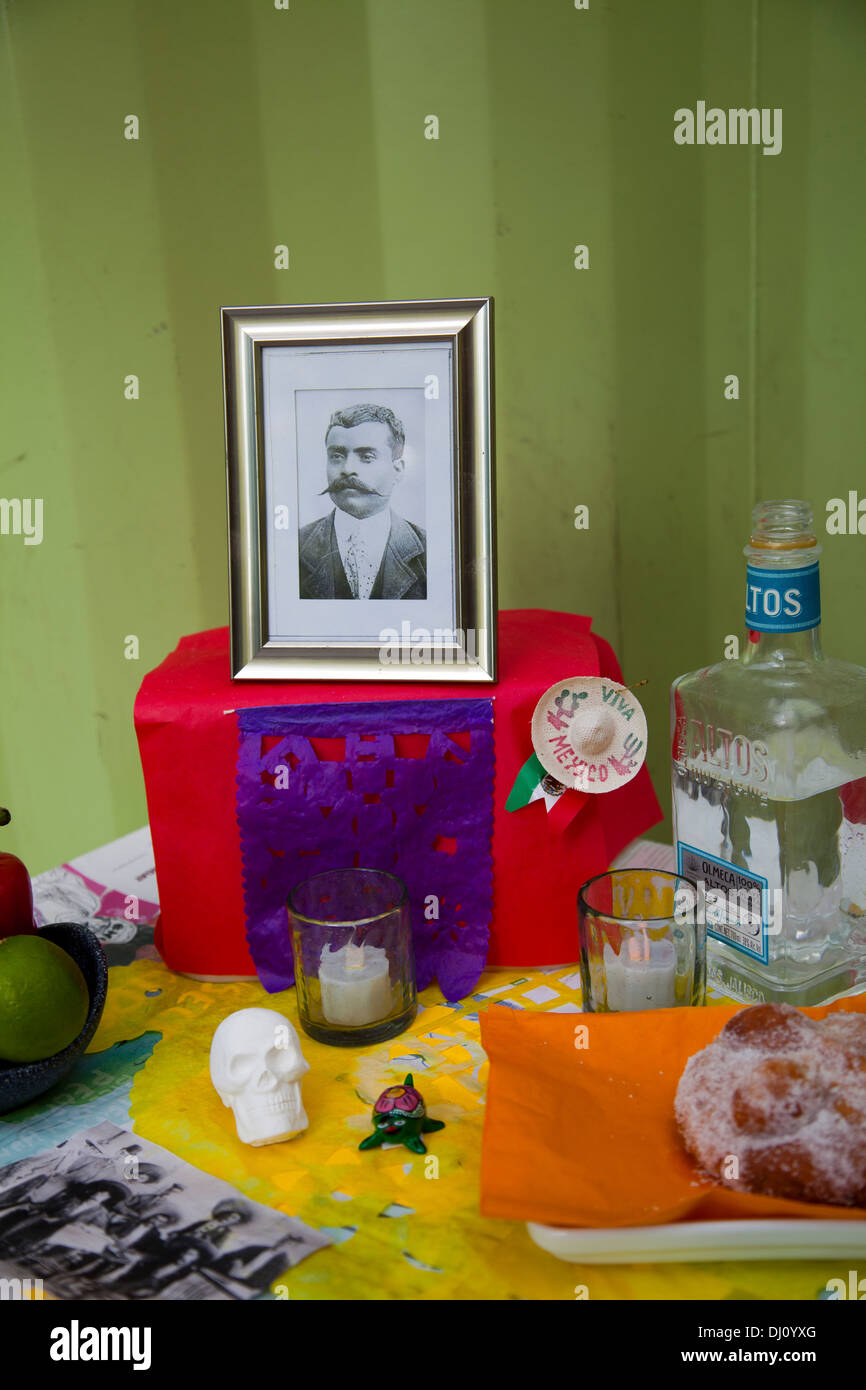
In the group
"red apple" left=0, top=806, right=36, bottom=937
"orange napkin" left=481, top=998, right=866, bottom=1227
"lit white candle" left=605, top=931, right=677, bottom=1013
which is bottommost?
"orange napkin" left=481, top=998, right=866, bottom=1227

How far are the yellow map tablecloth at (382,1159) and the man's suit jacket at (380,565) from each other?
1.21 feet

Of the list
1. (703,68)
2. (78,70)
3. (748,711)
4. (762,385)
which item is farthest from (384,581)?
(78,70)

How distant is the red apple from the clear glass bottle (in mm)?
562

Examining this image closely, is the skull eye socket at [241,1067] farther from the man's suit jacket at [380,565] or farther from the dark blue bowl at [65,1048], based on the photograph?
the man's suit jacket at [380,565]

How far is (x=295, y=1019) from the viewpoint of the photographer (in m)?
1.00

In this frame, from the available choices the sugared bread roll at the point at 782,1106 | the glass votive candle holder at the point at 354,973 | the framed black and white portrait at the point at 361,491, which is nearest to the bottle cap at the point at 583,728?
the framed black and white portrait at the point at 361,491

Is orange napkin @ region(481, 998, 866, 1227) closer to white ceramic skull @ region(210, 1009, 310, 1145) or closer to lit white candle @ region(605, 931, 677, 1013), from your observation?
lit white candle @ region(605, 931, 677, 1013)

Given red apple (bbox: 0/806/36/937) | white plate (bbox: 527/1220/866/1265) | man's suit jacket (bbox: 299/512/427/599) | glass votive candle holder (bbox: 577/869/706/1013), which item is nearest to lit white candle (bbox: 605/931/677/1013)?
glass votive candle holder (bbox: 577/869/706/1013)

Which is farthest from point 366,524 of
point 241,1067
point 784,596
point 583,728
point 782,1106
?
point 782,1106

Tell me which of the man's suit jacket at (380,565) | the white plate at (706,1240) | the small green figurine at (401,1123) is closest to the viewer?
the white plate at (706,1240)

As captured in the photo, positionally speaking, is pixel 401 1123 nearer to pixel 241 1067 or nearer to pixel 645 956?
pixel 241 1067

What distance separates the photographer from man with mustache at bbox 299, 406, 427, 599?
103 cm

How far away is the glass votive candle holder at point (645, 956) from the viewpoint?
0.89 metres

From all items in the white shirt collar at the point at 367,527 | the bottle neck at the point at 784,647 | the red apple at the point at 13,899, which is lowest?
the red apple at the point at 13,899
